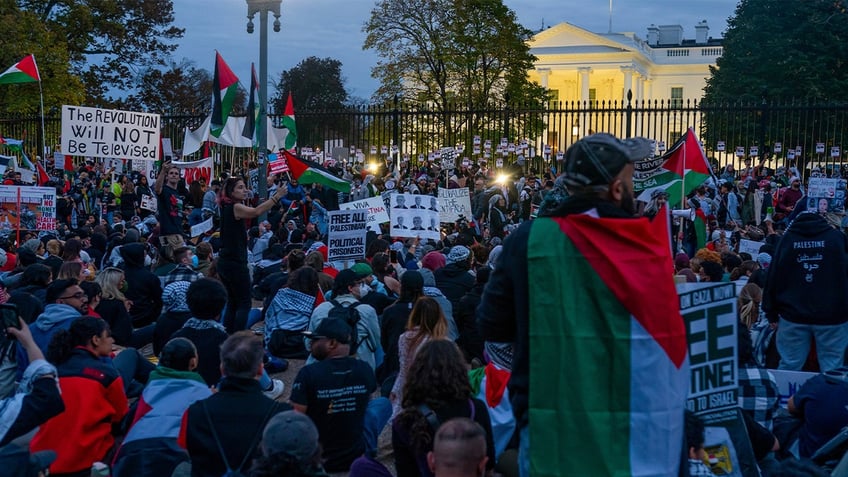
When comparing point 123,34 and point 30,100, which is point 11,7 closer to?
point 30,100

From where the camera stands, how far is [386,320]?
7773 mm

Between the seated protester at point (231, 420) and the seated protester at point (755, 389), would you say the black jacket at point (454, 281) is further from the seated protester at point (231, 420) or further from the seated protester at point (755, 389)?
the seated protester at point (231, 420)

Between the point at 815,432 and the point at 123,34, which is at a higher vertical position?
the point at 123,34

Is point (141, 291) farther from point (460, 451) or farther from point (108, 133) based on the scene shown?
point (108, 133)

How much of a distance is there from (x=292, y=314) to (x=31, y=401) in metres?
4.88

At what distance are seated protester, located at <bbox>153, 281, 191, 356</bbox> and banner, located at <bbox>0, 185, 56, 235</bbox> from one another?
7132mm

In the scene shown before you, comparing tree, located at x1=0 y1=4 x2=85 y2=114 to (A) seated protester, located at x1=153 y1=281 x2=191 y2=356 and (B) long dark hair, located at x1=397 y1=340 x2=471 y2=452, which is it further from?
(B) long dark hair, located at x1=397 y1=340 x2=471 y2=452

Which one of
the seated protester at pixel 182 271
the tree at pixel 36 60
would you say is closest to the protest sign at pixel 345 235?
the seated protester at pixel 182 271

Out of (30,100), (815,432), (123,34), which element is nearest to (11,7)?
(30,100)

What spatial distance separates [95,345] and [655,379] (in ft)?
12.0

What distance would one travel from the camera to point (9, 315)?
13.9ft

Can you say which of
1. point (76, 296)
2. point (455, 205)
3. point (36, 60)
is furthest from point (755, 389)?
point (36, 60)

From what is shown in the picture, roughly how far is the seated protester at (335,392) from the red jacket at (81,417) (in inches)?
42.2

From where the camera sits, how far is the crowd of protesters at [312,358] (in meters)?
4.13
